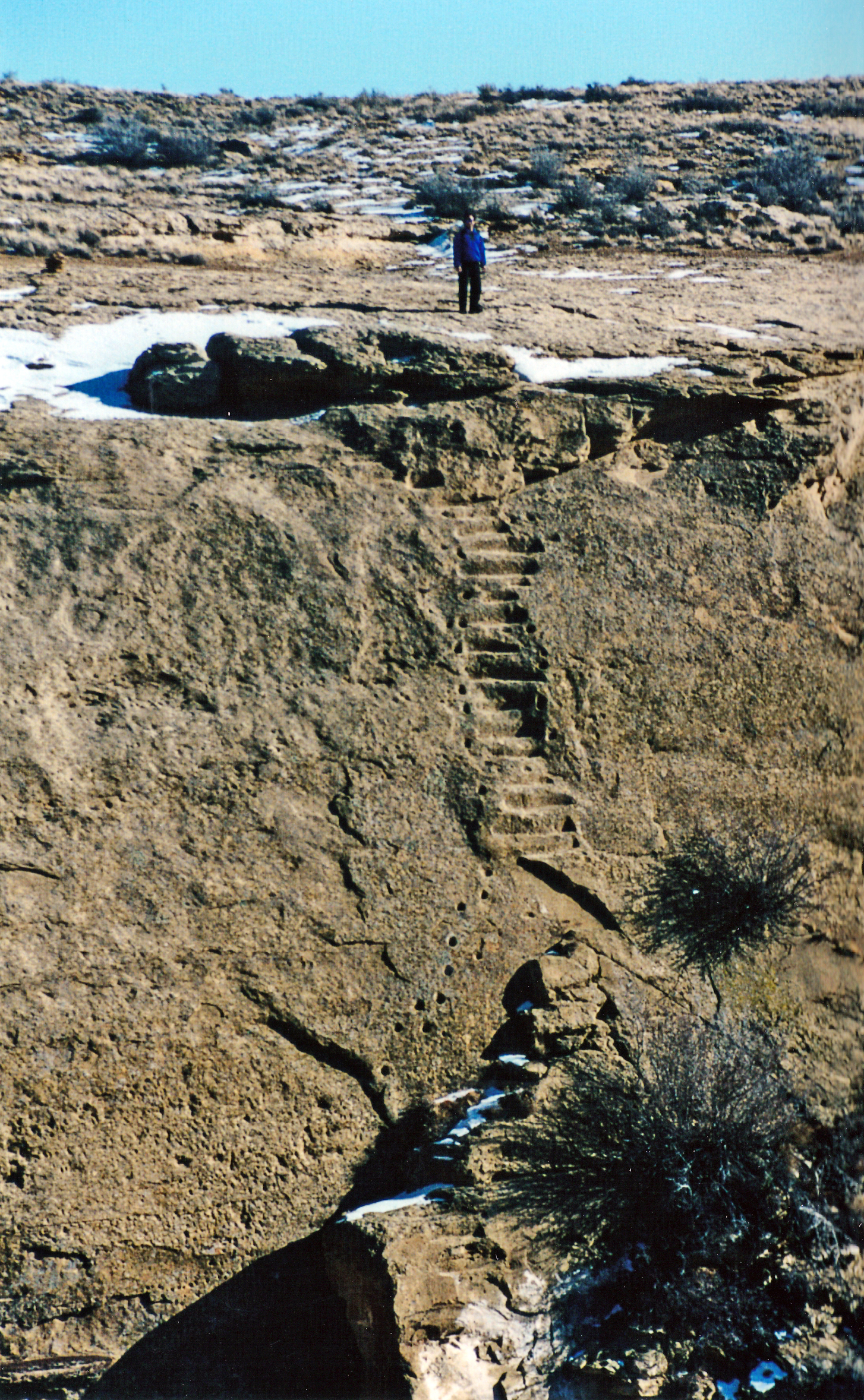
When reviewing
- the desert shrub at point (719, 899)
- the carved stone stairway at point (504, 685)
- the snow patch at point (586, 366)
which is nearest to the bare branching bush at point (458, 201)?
the snow patch at point (586, 366)

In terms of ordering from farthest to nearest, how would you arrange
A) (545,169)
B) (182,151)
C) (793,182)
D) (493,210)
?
(545,169)
(182,151)
(793,182)
(493,210)

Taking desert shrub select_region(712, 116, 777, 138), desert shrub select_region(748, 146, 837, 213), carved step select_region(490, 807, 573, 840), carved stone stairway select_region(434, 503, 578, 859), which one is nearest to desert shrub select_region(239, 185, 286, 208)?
desert shrub select_region(748, 146, 837, 213)

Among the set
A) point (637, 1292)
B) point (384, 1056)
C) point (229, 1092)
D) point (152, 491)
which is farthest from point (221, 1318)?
point (152, 491)

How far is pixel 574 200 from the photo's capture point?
38.7 feet

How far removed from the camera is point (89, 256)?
8.38 meters

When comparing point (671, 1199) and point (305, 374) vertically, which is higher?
point (305, 374)

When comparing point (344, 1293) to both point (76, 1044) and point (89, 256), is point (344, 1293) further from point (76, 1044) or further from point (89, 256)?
point (89, 256)

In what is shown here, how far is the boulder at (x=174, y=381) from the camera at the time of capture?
20.2ft

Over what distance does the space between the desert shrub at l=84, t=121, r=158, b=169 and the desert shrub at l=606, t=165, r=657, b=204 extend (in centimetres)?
541

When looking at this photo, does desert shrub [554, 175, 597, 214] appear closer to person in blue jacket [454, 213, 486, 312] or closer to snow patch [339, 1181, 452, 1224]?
person in blue jacket [454, 213, 486, 312]

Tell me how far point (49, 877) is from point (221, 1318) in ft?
6.47

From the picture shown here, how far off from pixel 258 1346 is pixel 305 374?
16.1 feet

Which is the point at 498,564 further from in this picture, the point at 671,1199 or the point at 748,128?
the point at 748,128

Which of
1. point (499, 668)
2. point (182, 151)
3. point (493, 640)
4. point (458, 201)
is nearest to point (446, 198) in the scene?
point (458, 201)
